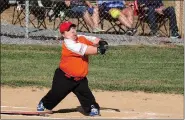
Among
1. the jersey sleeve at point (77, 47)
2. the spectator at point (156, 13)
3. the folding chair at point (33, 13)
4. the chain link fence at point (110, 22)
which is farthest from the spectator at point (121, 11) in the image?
the jersey sleeve at point (77, 47)

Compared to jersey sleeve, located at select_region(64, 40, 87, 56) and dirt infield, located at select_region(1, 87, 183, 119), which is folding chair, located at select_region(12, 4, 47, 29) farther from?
jersey sleeve, located at select_region(64, 40, 87, 56)

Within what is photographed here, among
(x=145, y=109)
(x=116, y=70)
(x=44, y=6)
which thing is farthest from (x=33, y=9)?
(x=145, y=109)

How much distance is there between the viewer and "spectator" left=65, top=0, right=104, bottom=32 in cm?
1639

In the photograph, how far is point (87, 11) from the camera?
16.4 m

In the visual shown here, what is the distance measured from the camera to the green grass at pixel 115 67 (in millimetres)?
11406

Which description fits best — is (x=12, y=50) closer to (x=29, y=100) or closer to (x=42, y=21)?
(x=42, y=21)

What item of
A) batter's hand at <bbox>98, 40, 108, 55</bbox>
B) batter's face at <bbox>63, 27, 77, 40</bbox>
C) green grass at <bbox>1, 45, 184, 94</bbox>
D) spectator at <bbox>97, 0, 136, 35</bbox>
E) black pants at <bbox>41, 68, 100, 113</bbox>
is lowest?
green grass at <bbox>1, 45, 184, 94</bbox>

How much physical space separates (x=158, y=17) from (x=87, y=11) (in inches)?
77.4

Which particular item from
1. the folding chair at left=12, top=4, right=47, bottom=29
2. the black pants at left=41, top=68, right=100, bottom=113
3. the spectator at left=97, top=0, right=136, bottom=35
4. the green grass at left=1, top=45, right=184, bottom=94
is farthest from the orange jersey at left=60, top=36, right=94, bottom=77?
the folding chair at left=12, top=4, right=47, bottom=29

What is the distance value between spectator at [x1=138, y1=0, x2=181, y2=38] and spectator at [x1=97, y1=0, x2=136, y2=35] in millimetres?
429

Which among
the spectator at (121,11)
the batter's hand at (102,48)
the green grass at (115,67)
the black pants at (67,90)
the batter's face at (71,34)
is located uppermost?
the batter's face at (71,34)

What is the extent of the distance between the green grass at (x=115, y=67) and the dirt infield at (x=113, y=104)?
527 mm

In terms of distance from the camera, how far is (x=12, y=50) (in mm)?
14914

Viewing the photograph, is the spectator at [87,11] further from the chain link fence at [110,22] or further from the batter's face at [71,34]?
the batter's face at [71,34]
